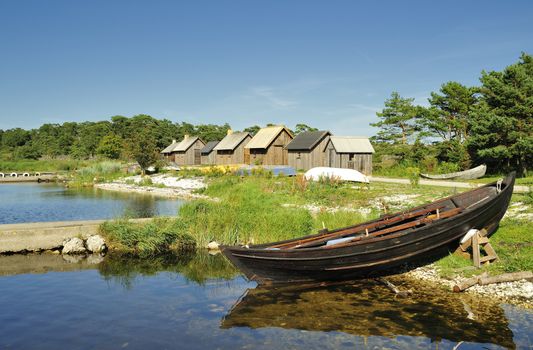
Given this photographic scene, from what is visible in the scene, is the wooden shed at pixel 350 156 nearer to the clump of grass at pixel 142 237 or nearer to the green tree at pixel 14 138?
the clump of grass at pixel 142 237

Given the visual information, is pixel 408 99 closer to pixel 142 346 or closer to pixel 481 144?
pixel 481 144

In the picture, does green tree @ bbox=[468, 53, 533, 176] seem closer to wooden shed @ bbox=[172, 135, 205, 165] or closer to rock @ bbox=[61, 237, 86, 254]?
rock @ bbox=[61, 237, 86, 254]

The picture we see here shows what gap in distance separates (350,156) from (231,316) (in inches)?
1334

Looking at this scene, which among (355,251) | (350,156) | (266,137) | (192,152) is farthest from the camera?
(192,152)

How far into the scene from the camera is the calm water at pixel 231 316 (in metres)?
7.88

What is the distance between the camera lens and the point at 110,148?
78438 mm

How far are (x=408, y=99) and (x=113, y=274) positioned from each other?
146 ft

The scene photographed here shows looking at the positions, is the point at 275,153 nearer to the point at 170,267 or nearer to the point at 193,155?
the point at 193,155

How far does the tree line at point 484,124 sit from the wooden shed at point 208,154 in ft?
88.4

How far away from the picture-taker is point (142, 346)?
7.80 metres

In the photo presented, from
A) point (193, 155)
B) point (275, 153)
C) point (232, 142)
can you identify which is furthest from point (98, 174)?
point (275, 153)

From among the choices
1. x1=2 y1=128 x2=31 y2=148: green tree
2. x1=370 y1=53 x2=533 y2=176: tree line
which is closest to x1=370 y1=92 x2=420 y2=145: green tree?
x1=370 y1=53 x2=533 y2=176: tree line

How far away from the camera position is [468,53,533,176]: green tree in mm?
29156

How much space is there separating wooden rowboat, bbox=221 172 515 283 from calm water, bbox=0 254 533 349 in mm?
458
